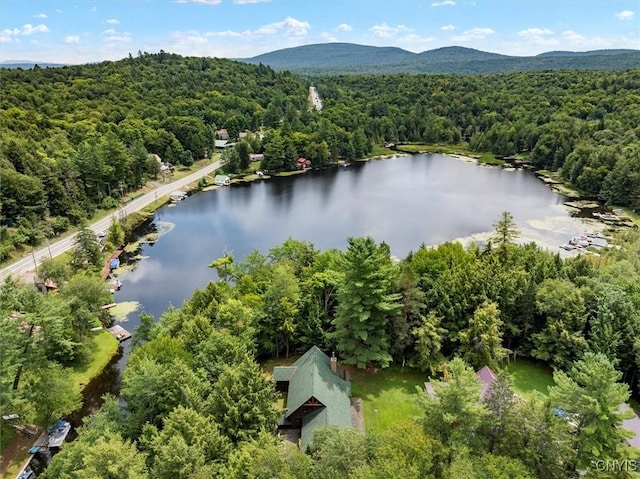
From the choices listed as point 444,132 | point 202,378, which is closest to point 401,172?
point 444,132

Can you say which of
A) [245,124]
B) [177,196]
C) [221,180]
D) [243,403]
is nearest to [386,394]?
[243,403]

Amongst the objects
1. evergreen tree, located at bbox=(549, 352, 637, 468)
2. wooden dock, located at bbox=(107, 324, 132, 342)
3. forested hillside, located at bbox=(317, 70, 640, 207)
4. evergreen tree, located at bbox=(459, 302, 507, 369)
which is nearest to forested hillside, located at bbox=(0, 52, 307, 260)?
wooden dock, located at bbox=(107, 324, 132, 342)

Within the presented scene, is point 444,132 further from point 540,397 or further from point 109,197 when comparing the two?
point 540,397

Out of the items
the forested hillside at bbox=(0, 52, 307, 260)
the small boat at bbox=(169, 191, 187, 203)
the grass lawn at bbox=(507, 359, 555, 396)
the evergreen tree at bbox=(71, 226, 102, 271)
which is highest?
the forested hillside at bbox=(0, 52, 307, 260)

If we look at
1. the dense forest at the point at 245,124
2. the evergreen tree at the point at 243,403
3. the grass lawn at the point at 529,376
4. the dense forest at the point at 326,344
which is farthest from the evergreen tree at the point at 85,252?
the grass lawn at the point at 529,376

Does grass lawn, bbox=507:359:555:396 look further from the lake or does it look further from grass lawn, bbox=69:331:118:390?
grass lawn, bbox=69:331:118:390

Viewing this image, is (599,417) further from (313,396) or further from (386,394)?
(313,396)
